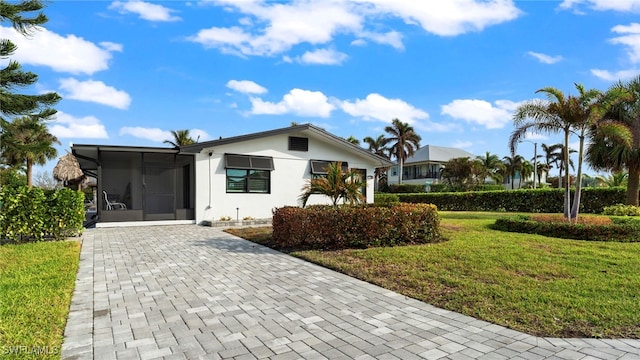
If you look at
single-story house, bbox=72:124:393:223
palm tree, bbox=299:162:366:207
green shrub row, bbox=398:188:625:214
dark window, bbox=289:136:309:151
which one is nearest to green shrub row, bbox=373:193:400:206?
palm tree, bbox=299:162:366:207

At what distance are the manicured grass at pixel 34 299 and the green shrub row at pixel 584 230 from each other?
1050 centimetres

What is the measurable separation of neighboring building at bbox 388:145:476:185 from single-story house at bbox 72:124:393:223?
31525 mm

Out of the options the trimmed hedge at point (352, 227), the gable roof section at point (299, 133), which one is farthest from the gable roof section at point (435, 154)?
the trimmed hedge at point (352, 227)

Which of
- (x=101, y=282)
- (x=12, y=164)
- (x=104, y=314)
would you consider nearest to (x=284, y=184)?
(x=101, y=282)

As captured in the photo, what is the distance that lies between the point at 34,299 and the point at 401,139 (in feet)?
137

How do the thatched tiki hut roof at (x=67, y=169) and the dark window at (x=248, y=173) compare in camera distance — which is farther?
the thatched tiki hut roof at (x=67, y=169)

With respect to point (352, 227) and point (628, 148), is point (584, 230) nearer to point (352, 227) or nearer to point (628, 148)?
point (352, 227)

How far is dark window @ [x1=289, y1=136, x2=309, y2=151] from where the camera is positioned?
51.0 ft

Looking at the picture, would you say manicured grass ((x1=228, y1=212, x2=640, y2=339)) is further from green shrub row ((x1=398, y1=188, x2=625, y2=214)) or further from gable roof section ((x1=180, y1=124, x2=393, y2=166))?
green shrub row ((x1=398, y1=188, x2=625, y2=214))

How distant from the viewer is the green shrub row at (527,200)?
16.6m

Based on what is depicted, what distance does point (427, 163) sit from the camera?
46719 mm

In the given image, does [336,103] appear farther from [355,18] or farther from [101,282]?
[101,282]

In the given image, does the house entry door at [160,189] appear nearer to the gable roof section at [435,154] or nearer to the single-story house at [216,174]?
the single-story house at [216,174]

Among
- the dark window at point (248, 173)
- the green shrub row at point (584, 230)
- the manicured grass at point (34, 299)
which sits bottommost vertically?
the manicured grass at point (34, 299)
